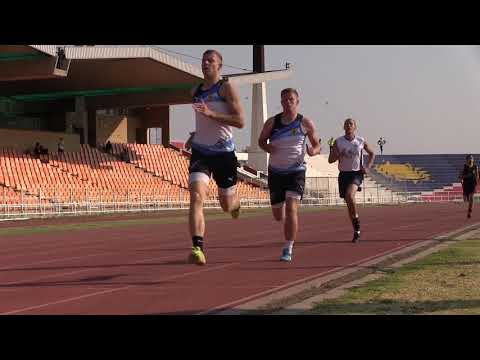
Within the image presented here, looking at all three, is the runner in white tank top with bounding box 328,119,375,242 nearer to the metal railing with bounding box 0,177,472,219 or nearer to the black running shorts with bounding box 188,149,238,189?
the black running shorts with bounding box 188,149,238,189

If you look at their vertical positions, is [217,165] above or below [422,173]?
below

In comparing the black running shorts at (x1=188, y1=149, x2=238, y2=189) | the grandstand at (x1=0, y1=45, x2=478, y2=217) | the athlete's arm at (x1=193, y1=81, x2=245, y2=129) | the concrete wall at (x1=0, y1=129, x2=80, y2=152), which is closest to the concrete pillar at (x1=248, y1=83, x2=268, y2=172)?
the grandstand at (x1=0, y1=45, x2=478, y2=217)

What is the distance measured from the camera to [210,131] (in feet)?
29.5

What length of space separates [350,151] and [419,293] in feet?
23.0

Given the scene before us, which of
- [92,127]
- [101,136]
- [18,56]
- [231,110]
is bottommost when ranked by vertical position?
[231,110]

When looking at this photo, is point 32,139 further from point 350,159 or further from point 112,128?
point 350,159

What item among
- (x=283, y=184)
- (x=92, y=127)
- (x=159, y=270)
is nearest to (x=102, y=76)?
(x=92, y=127)

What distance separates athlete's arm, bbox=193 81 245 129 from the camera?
862 cm

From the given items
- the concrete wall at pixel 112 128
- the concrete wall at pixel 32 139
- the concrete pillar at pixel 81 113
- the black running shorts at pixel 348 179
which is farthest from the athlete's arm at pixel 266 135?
the concrete wall at pixel 112 128

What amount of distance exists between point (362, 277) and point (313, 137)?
92.3 inches

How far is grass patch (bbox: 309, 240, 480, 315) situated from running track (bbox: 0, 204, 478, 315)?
848 mm
